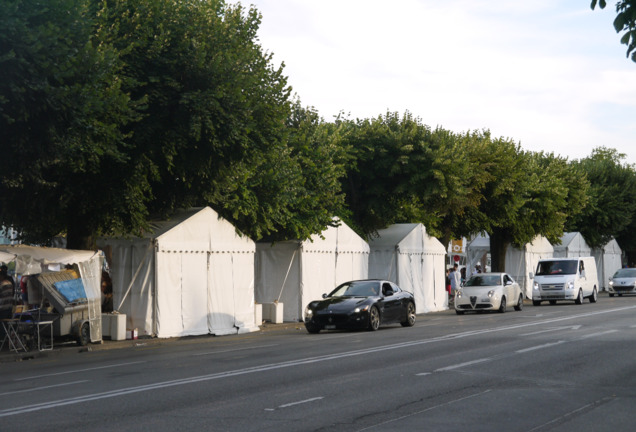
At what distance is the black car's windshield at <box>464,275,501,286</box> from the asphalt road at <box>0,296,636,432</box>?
1399cm

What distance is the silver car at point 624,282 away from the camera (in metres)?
51.2

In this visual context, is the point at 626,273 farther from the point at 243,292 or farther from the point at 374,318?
the point at 243,292

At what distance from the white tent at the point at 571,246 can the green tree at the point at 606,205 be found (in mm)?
2397

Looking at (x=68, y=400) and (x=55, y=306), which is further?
(x=55, y=306)

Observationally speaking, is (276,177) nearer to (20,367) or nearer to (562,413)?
(20,367)

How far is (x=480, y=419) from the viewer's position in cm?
907

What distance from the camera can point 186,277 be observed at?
79.5 ft

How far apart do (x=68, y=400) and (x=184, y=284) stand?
44.0 ft

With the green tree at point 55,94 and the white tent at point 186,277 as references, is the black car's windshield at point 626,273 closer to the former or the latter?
the white tent at point 186,277

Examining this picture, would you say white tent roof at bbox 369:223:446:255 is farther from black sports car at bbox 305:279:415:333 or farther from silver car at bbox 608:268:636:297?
silver car at bbox 608:268:636:297

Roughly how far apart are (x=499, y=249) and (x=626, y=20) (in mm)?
41355

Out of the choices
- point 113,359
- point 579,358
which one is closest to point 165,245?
point 113,359

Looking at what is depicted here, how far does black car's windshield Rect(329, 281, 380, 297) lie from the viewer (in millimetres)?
25328

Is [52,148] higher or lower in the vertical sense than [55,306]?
higher
